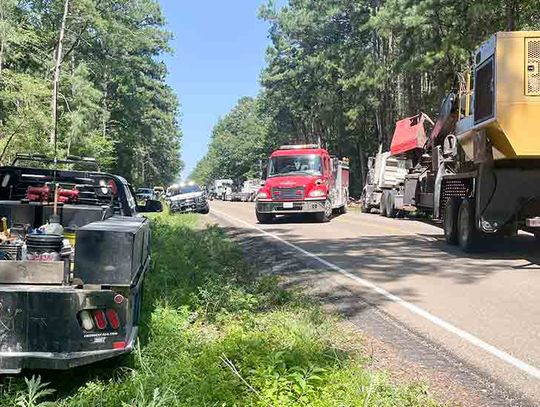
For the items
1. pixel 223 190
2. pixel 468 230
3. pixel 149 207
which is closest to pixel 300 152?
pixel 468 230

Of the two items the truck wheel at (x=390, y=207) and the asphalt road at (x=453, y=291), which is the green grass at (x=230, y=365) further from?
the truck wheel at (x=390, y=207)

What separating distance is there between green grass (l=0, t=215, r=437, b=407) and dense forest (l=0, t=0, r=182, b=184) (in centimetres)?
505

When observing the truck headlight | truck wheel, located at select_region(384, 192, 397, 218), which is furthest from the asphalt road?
truck wheel, located at select_region(384, 192, 397, 218)

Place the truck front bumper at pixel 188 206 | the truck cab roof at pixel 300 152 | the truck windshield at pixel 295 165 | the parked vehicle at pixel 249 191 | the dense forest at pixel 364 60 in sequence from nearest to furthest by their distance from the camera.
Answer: the truck windshield at pixel 295 165
the truck cab roof at pixel 300 152
the dense forest at pixel 364 60
the truck front bumper at pixel 188 206
the parked vehicle at pixel 249 191

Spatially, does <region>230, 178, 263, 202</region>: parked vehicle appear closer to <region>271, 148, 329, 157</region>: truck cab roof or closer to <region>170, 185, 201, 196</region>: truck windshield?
<region>170, 185, 201, 196</region>: truck windshield

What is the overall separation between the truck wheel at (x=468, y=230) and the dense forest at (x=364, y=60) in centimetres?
1357

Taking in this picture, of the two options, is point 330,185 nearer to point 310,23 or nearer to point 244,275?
point 244,275

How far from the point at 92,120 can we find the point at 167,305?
101 ft

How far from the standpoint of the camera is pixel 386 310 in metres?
7.10

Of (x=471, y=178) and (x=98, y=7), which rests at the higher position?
(x=98, y=7)

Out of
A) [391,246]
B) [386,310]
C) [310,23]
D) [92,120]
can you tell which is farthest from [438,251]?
[310,23]

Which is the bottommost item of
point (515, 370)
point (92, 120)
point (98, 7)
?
point (515, 370)

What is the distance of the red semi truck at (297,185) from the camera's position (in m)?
20.6

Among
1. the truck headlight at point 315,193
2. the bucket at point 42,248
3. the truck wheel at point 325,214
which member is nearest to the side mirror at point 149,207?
the bucket at point 42,248
